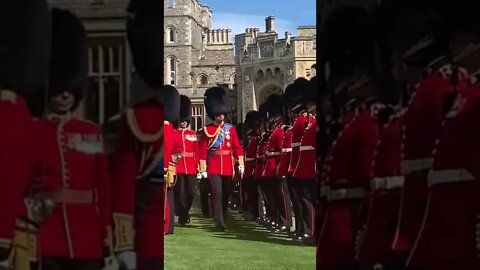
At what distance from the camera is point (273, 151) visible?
34.7 ft

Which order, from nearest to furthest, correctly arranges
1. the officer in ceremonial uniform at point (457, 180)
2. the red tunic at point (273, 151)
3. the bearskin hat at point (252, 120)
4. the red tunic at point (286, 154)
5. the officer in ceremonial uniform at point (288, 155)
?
the officer in ceremonial uniform at point (457, 180) → the officer in ceremonial uniform at point (288, 155) → the red tunic at point (286, 154) → the red tunic at point (273, 151) → the bearskin hat at point (252, 120)

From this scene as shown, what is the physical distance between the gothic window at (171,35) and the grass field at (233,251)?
149 feet

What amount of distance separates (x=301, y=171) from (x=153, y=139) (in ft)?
18.7

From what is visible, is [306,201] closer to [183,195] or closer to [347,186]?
[183,195]

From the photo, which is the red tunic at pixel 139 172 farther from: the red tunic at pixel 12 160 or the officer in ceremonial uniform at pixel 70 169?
the red tunic at pixel 12 160

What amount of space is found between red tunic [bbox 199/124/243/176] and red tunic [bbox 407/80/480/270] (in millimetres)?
7642

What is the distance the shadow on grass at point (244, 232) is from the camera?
886cm

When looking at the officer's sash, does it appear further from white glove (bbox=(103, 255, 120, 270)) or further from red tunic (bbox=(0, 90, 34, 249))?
red tunic (bbox=(0, 90, 34, 249))

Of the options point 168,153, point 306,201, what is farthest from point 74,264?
point 306,201

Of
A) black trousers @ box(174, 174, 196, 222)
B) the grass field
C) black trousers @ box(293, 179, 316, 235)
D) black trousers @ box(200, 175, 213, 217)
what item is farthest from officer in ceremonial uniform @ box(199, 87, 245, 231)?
black trousers @ box(200, 175, 213, 217)

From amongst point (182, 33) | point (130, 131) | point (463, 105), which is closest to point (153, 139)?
point (130, 131)

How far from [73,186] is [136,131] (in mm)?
281

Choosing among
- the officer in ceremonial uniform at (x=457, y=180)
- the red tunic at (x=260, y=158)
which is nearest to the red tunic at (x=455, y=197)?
the officer in ceremonial uniform at (x=457, y=180)

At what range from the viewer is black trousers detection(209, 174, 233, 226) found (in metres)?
10.0
